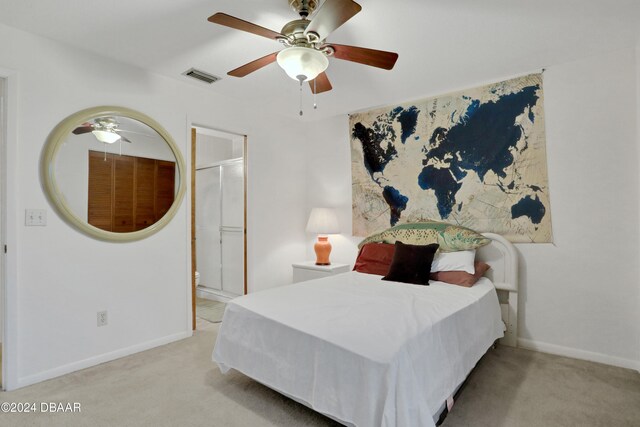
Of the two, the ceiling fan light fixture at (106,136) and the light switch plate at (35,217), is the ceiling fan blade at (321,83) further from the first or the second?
the light switch plate at (35,217)

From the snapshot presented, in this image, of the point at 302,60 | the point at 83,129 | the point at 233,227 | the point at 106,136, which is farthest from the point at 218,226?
the point at 302,60

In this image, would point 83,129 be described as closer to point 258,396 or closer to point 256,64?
point 256,64

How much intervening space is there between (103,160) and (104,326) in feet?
4.37

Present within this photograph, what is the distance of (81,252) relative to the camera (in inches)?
104

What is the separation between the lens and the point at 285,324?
78.8 inches

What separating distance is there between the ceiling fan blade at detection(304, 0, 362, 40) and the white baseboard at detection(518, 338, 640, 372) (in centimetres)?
294

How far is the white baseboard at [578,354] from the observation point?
259 centimetres

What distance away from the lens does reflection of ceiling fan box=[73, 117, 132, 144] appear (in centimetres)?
271

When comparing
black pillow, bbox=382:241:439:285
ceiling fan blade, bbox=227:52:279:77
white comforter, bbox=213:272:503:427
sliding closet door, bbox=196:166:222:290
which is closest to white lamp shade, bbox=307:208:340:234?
black pillow, bbox=382:241:439:285

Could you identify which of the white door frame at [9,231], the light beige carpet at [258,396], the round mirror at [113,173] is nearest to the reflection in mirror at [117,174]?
the round mirror at [113,173]

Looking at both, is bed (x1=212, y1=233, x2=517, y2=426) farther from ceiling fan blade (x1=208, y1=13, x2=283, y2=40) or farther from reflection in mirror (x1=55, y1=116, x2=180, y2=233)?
ceiling fan blade (x1=208, y1=13, x2=283, y2=40)

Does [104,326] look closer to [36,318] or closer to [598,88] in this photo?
[36,318]

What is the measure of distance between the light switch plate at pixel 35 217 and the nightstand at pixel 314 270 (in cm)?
240

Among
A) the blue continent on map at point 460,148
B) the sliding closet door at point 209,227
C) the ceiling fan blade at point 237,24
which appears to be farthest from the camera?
the sliding closet door at point 209,227
